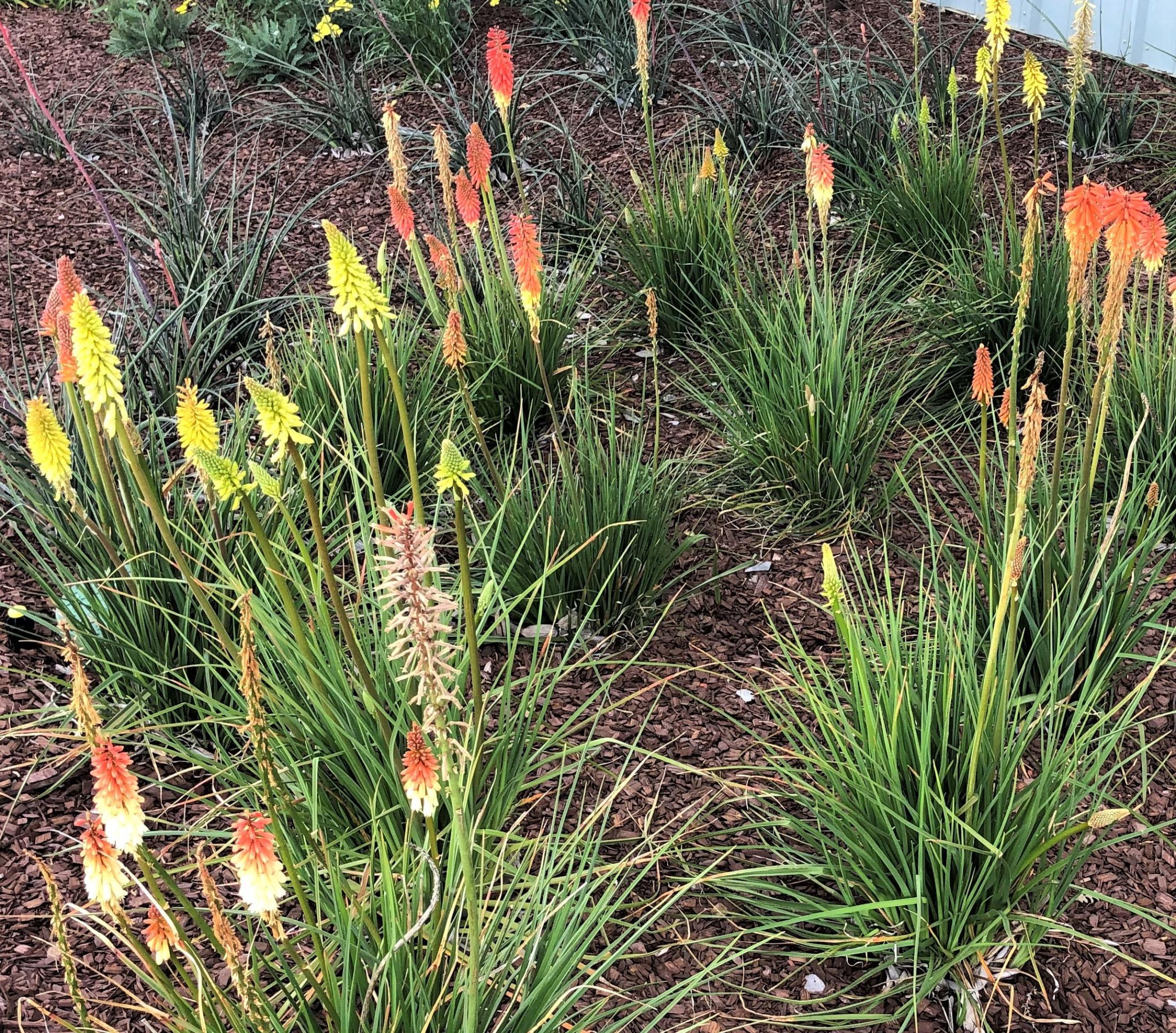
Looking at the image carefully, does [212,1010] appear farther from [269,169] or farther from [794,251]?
[269,169]

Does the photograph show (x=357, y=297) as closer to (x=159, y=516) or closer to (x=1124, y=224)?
(x=159, y=516)

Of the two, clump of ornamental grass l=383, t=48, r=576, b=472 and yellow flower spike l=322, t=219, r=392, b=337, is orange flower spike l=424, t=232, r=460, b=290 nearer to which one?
clump of ornamental grass l=383, t=48, r=576, b=472

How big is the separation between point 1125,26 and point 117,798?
698cm

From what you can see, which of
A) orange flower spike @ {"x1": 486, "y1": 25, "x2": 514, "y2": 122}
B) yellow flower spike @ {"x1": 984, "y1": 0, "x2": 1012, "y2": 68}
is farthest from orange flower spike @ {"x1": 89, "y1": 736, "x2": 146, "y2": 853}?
yellow flower spike @ {"x1": 984, "y1": 0, "x2": 1012, "y2": 68}

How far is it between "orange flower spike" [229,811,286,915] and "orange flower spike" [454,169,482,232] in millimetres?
2278

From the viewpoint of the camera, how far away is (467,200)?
3439 millimetres

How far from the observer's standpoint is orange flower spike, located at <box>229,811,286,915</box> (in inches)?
58.4

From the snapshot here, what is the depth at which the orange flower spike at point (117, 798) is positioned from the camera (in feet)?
4.73

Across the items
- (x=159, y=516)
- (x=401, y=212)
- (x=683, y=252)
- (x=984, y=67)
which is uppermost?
(x=984, y=67)

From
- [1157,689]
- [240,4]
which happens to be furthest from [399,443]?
[240,4]

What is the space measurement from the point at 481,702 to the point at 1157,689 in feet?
6.33

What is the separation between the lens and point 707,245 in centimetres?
469

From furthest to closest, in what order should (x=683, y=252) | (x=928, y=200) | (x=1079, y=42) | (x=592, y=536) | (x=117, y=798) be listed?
(x=928, y=200)
(x=683, y=252)
(x=1079, y=42)
(x=592, y=536)
(x=117, y=798)

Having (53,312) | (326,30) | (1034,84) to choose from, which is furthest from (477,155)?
(326,30)
